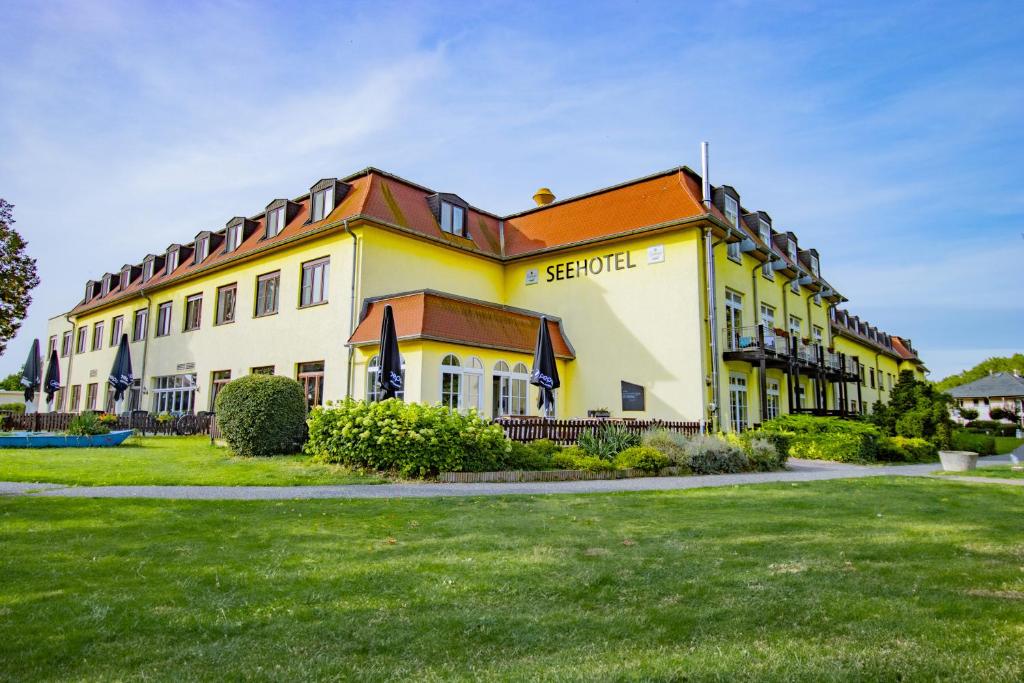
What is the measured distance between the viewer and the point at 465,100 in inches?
368

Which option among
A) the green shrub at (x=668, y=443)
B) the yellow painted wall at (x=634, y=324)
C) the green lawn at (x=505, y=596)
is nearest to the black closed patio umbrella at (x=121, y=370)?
the yellow painted wall at (x=634, y=324)

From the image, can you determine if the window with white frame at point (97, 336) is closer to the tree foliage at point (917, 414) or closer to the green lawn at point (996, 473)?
the tree foliage at point (917, 414)

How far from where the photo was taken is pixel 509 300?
25438mm

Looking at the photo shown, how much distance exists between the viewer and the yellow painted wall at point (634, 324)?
2022cm

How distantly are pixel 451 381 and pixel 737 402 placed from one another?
399 inches

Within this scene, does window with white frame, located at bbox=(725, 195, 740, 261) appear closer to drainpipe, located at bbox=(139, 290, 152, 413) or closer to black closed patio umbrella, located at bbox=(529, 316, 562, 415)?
black closed patio umbrella, located at bbox=(529, 316, 562, 415)

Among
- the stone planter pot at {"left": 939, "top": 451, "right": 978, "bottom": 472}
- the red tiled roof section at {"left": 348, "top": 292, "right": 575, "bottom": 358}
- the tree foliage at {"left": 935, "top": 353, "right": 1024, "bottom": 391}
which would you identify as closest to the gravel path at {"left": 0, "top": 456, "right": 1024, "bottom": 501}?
the stone planter pot at {"left": 939, "top": 451, "right": 978, "bottom": 472}

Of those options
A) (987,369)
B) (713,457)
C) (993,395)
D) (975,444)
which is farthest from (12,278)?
(987,369)

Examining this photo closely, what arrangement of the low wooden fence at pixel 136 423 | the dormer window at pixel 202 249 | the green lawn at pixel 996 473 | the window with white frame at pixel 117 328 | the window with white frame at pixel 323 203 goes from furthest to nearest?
1. the window with white frame at pixel 117 328
2. the dormer window at pixel 202 249
3. the low wooden fence at pixel 136 423
4. the window with white frame at pixel 323 203
5. the green lawn at pixel 996 473

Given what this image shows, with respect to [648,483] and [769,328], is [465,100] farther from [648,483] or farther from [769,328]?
[769,328]

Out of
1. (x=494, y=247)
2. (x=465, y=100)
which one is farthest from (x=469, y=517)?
(x=494, y=247)

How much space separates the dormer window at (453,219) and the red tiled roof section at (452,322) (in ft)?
15.5

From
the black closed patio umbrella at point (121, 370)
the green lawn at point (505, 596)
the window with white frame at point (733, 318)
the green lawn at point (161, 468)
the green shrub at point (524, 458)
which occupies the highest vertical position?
the window with white frame at point (733, 318)

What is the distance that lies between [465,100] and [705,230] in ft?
42.9
